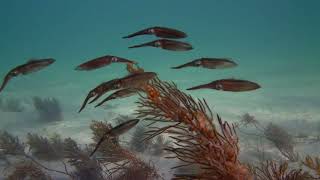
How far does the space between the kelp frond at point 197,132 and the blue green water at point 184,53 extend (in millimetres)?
7938

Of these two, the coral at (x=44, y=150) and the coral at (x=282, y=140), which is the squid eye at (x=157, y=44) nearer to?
the coral at (x=282, y=140)

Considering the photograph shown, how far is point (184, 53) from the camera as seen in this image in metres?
55.1

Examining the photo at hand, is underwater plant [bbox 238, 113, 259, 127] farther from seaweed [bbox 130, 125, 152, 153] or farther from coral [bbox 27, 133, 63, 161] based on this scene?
coral [bbox 27, 133, 63, 161]

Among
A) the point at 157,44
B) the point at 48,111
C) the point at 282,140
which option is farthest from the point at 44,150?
the point at 48,111

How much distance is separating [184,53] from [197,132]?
5242cm

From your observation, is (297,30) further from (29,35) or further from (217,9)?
(29,35)

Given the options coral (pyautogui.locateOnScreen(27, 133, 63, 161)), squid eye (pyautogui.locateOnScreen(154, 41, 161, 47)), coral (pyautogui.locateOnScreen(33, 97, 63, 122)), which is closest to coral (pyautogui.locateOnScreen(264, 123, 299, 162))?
coral (pyautogui.locateOnScreen(27, 133, 63, 161))

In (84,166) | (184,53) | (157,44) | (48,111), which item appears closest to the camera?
(157,44)

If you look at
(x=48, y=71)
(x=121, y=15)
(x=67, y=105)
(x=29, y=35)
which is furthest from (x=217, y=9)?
(x=67, y=105)

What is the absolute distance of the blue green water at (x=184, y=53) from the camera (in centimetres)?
1612

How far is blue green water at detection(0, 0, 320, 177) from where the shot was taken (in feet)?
52.9

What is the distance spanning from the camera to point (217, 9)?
156625 millimetres

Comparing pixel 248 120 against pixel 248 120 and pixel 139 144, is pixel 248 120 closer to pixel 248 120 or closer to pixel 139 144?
pixel 248 120

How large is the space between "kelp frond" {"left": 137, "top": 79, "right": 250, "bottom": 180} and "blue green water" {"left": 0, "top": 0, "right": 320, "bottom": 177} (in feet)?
26.0
